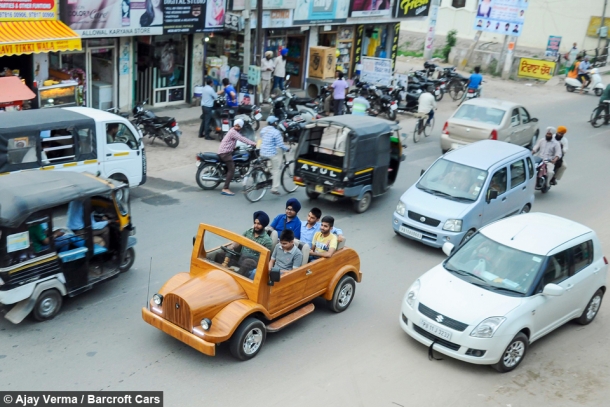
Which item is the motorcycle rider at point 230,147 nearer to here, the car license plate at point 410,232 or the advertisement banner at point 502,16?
the car license plate at point 410,232

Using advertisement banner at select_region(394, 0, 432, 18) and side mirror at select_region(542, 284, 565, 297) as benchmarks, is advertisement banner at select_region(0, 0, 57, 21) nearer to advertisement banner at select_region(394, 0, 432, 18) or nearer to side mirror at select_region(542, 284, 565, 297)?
side mirror at select_region(542, 284, 565, 297)

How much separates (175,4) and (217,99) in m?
3.43

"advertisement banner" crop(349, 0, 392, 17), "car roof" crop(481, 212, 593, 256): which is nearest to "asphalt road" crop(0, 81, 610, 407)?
"car roof" crop(481, 212, 593, 256)

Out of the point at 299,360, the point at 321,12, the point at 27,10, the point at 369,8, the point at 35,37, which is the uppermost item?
the point at 369,8

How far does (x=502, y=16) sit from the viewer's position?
106ft

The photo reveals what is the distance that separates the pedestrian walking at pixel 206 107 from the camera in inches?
726

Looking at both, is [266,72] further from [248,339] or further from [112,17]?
[248,339]

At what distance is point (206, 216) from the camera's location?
13.1m

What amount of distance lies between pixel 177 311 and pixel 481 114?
12.6 meters

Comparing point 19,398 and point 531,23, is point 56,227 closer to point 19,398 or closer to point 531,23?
point 19,398

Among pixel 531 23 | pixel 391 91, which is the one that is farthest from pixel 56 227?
pixel 531 23

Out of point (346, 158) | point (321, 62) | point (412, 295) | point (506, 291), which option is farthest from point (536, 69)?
point (412, 295)

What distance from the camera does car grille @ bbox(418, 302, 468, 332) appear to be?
814 centimetres

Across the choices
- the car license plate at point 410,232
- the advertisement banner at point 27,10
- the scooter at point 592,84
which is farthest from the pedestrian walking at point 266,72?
the scooter at point 592,84
